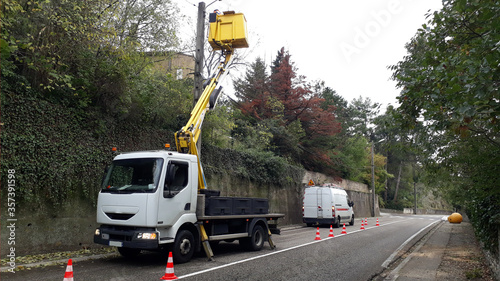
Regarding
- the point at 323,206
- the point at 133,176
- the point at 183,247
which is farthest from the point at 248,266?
the point at 323,206

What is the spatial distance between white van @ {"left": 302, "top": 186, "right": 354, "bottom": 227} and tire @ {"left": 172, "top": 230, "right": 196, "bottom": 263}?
13.9 meters

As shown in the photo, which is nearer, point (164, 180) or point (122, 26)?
point (164, 180)

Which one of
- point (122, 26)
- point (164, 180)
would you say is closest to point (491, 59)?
point (164, 180)

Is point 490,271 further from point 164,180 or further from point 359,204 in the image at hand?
point 359,204

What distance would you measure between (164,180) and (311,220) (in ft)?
50.0

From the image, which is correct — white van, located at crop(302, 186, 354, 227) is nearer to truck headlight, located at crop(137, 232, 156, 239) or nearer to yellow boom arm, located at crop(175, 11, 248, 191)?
yellow boom arm, located at crop(175, 11, 248, 191)

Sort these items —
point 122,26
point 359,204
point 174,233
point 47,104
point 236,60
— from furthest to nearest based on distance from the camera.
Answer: point 359,204, point 236,60, point 122,26, point 47,104, point 174,233

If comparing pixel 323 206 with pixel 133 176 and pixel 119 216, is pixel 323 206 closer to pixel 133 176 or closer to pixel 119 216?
pixel 133 176

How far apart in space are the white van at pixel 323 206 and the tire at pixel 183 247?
1390 cm

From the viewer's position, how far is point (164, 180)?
8.03 meters

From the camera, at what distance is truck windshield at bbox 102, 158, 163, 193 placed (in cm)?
798

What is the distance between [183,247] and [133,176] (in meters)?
2.10

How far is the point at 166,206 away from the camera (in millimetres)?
7930

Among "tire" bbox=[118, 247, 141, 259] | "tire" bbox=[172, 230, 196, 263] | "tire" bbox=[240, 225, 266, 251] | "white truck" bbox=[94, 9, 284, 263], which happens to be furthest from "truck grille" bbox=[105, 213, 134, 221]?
"tire" bbox=[240, 225, 266, 251]
